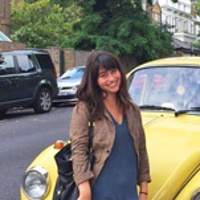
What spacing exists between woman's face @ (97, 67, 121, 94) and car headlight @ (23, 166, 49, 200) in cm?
93

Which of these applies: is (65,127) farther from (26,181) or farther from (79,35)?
(79,35)

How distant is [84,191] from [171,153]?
91 cm


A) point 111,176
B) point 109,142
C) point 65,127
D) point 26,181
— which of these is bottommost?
point 65,127

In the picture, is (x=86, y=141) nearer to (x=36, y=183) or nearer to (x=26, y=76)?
(x=36, y=183)

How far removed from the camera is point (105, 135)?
9.50 feet

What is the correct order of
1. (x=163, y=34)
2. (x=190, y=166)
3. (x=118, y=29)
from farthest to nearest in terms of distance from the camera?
(x=163, y=34)
(x=118, y=29)
(x=190, y=166)

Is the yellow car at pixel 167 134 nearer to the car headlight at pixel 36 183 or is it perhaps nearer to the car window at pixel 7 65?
the car headlight at pixel 36 183

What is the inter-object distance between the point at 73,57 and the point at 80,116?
78.2 ft

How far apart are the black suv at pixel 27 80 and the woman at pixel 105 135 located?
36.7 ft

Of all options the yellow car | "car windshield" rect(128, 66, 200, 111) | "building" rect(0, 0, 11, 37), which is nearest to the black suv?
the yellow car

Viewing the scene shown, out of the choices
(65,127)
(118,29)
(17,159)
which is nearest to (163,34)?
(118,29)

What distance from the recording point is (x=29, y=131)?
454 inches

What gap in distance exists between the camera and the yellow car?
3.34m

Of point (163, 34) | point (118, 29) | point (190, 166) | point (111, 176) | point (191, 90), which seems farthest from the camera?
point (163, 34)
